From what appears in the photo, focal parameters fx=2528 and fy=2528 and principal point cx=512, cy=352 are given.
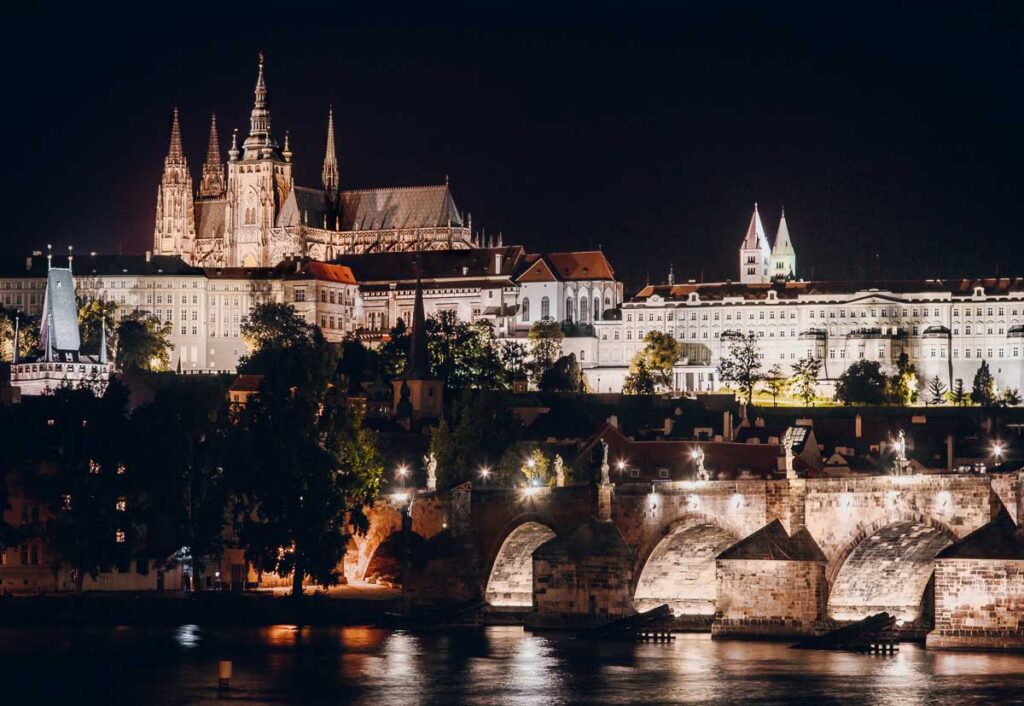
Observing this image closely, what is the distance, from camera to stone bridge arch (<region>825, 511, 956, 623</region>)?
71.0 metres

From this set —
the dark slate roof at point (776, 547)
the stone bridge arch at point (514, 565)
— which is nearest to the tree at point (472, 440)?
the stone bridge arch at point (514, 565)

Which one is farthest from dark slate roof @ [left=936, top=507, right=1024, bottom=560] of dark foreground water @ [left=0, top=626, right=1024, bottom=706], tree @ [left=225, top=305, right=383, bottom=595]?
tree @ [left=225, top=305, right=383, bottom=595]

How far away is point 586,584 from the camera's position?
3142 inches

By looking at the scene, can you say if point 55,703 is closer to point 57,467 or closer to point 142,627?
point 142,627

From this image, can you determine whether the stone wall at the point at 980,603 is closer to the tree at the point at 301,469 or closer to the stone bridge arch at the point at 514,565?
the stone bridge arch at the point at 514,565

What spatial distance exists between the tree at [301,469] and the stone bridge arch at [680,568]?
13155mm

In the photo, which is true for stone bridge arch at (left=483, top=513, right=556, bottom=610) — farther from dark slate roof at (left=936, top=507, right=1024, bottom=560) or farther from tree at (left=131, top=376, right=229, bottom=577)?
dark slate roof at (left=936, top=507, right=1024, bottom=560)

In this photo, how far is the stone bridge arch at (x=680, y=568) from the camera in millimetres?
78375

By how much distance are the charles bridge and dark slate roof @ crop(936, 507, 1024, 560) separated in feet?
0.19

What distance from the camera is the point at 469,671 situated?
7312 centimetres

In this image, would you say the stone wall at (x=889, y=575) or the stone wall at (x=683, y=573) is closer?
the stone wall at (x=889, y=575)

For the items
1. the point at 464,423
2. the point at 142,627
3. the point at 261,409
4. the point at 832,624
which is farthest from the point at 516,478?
the point at 832,624

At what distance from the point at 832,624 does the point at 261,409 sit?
26209 millimetres

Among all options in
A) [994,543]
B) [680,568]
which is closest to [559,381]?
[680,568]
